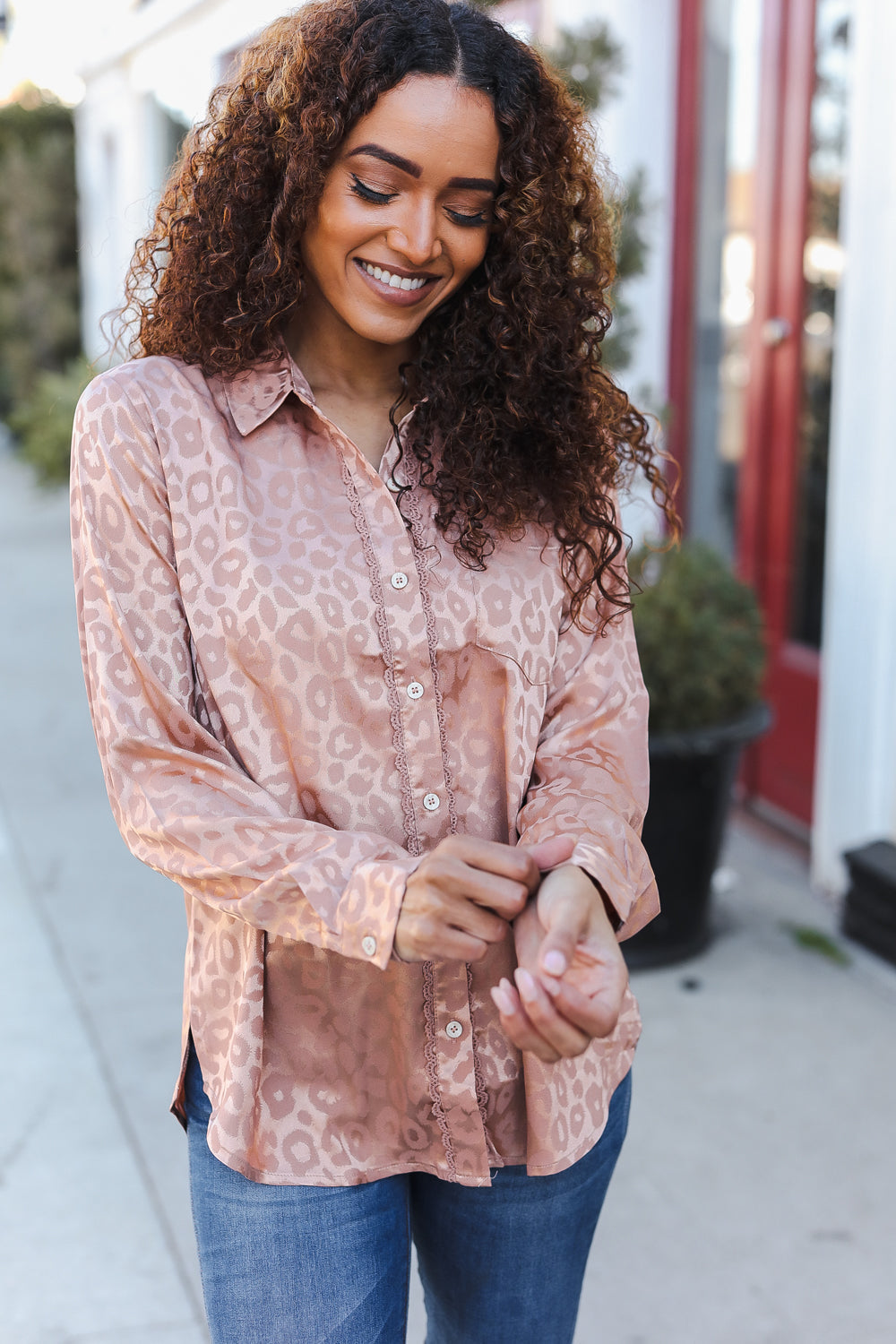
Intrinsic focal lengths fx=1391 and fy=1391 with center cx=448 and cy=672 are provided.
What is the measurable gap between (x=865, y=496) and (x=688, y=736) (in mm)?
835

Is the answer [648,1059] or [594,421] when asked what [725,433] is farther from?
[594,421]

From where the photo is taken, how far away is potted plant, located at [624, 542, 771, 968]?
370 cm

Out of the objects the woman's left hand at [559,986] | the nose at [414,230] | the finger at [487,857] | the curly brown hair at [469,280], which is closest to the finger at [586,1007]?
the woman's left hand at [559,986]

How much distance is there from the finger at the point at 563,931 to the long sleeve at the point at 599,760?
110 mm

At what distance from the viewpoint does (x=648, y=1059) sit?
11.1ft

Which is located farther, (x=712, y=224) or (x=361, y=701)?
(x=712, y=224)

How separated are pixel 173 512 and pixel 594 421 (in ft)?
1.74

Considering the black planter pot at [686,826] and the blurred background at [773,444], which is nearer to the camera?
the blurred background at [773,444]

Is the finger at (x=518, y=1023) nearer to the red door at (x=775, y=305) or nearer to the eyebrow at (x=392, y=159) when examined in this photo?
the eyebrow at (x=392, y=159)

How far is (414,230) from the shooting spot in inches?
56.0

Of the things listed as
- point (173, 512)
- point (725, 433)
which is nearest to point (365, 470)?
point (173, 512)

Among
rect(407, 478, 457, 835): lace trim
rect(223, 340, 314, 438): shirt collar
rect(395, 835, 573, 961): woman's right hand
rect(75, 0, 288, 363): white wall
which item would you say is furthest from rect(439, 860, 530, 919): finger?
rect(75, 0, 288, 363): white wall

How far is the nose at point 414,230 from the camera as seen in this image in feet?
4.66

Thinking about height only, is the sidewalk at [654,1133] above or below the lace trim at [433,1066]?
below
